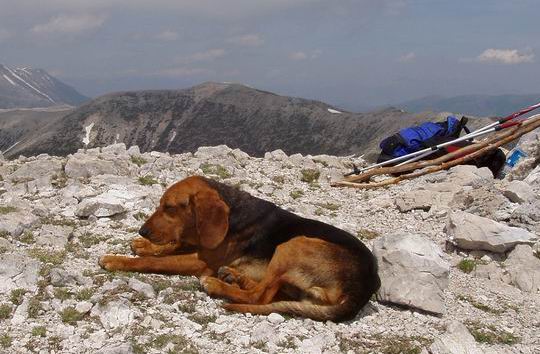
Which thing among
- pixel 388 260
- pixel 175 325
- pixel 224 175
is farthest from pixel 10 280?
pixel 224 175

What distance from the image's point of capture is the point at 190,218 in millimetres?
8422

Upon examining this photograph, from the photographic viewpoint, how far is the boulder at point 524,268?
9.88 meters

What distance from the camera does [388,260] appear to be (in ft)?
28.3

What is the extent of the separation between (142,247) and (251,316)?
2.55 m

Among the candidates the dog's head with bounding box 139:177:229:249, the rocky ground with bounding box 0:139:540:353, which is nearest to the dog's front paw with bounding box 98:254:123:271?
the rocky ground with bounding box 0:139:540:353

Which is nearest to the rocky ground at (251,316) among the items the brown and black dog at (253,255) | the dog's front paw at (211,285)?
the dog's front paw at (211,285)

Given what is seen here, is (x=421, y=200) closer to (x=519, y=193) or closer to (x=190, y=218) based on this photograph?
(x=519, y=193)

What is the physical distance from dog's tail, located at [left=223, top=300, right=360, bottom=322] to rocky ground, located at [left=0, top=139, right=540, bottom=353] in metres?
0.12

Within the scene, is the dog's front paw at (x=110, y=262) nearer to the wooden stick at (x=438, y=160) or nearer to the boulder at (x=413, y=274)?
the boulder at (x=413, y=274)

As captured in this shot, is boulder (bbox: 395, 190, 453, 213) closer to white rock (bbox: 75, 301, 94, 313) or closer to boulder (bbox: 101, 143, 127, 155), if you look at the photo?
boulder (bbox: 101, 143, 127, 155)

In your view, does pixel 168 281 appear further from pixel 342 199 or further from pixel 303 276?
pixel 342 199

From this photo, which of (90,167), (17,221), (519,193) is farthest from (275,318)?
(90,167)

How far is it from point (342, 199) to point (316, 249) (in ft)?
27.7

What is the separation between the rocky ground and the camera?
6.76 meters
